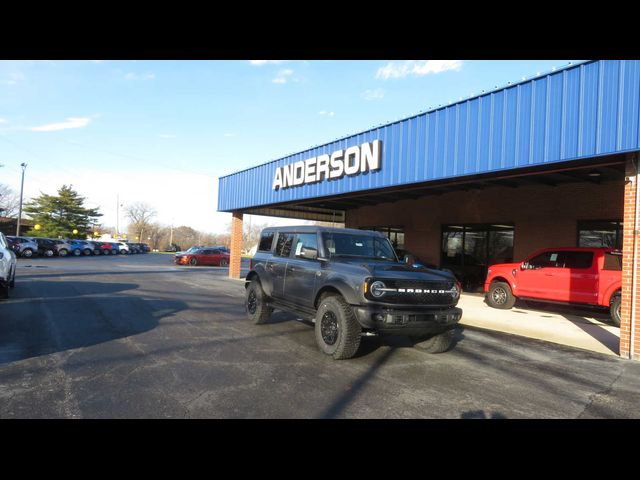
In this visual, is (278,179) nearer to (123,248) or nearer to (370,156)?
(370,156)

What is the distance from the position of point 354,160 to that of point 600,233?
8.33m

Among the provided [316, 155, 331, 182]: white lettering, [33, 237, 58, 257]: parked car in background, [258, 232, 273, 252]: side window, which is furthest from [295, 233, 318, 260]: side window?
[33, 237, 58, 257]: parked car in background

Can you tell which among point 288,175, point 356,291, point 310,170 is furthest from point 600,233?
point 356,291

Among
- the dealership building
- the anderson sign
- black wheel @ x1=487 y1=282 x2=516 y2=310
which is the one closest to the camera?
the dealership building

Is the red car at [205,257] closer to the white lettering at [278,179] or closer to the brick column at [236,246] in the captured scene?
the brick column at [236,246]

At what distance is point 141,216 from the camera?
97.6 m

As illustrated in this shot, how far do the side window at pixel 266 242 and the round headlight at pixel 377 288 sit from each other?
3390 millimetres

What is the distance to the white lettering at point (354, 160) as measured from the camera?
502 inches

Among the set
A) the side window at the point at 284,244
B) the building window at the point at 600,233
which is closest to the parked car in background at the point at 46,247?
the side window at the point at 284,244

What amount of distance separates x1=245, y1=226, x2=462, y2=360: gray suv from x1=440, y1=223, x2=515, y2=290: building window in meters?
10.4

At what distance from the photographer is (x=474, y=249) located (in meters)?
17.0

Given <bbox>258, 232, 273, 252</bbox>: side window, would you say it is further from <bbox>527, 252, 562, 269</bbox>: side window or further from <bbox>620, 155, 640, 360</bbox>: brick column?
<bbox>527, 252, 562, 269</bbox>: side window

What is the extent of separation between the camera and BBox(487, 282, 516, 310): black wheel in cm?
1195
